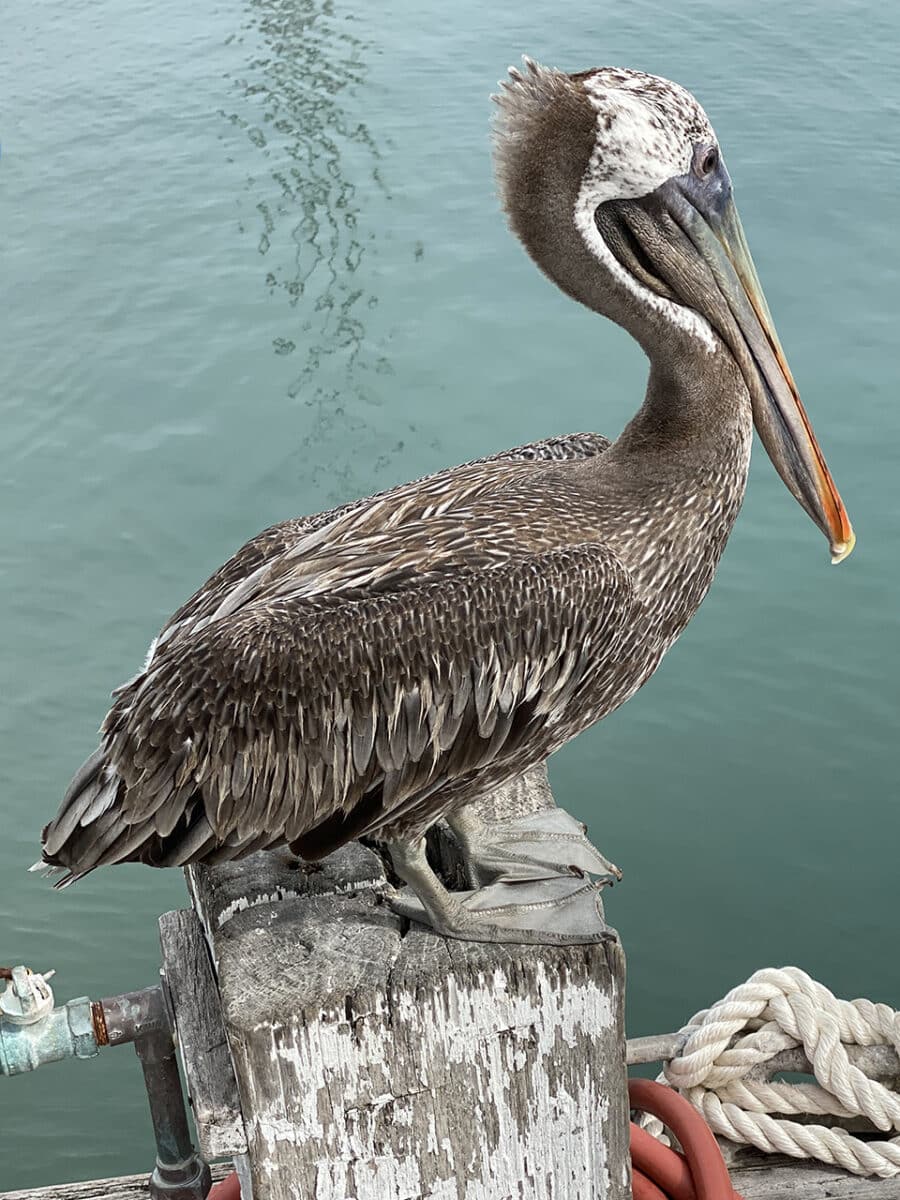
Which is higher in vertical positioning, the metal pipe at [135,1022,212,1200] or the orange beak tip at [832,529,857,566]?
the orange beak tip at [832,529,857,566]

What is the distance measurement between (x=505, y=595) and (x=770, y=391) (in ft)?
2.47

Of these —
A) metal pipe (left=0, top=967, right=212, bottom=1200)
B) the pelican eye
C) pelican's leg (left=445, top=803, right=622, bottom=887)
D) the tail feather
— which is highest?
the pelican eye

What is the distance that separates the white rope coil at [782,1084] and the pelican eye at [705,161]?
5.25 feet

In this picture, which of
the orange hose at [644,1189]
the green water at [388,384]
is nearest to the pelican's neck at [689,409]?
the orange hose at [644,1189]

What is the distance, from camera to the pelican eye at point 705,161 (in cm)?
268

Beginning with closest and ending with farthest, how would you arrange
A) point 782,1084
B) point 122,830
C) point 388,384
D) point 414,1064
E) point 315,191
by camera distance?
point 414,1064
point 122,830
point 782,1084
point 388,384
point 315,191

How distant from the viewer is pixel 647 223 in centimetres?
274

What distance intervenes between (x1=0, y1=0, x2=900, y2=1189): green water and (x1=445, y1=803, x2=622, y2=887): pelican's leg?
170 cm

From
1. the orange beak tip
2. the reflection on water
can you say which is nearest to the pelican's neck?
the orange beak tip

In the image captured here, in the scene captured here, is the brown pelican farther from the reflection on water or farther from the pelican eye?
the reflection on water

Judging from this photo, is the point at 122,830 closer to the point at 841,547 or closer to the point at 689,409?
the point at 689,409

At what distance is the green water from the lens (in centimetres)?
468

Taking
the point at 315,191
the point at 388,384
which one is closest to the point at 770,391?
the point at 388,384

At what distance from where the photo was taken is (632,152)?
102 inches
